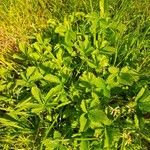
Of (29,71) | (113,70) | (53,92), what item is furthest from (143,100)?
(29,71)

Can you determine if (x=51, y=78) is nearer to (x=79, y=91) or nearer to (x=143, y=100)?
(x=79, y=91)

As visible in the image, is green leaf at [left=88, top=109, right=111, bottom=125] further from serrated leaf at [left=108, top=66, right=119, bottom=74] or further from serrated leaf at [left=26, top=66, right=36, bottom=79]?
Result: serrated leaf at [left=26, top=66, right=36, bottom=79]

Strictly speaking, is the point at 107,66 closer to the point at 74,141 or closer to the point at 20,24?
the point at 74,141

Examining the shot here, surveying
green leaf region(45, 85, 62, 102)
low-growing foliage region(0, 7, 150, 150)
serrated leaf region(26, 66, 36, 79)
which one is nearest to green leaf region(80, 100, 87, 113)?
low-growing foliage region(0, 7, 150, 150)

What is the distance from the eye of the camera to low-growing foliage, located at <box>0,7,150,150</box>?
1.73 metres

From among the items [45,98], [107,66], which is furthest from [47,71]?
[107,66]

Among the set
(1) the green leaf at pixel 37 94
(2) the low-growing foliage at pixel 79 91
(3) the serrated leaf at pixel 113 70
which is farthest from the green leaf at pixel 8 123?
(3) the serrated leaf at pixel 113 70

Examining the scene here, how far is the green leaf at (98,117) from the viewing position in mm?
1639

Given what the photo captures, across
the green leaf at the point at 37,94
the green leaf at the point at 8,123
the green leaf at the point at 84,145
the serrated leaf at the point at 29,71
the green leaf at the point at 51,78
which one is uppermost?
the serrated leaf at the point at 29,71

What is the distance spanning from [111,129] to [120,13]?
0.75 m

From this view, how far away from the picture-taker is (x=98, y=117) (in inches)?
64.7

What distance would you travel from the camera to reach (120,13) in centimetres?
212

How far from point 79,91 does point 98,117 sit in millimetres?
224

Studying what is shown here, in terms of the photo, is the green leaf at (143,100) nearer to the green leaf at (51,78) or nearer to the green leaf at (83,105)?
the green leaf at (83,105)
